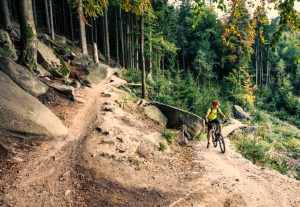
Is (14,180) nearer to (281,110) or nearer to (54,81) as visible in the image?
(54,81)

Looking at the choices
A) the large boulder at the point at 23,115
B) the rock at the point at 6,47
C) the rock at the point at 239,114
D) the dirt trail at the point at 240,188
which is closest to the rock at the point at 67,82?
the rock at the point at 6,47

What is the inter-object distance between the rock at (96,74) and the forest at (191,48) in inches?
90.4

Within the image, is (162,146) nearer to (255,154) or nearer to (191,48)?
(255,154)

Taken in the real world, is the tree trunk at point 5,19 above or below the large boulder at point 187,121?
above

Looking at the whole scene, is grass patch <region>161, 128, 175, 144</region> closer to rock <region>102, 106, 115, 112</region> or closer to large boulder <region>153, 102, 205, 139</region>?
large boulder <region>153, 102, 205, 139</region>

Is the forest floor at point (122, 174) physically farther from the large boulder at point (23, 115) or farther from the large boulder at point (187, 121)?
the large boulder at point (187, 121)

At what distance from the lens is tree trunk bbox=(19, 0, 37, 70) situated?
1170 cm

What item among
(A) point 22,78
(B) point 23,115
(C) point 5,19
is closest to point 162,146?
(B) point 23,115

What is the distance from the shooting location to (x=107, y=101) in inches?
516

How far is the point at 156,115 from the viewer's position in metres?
13.7

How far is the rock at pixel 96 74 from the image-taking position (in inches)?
652

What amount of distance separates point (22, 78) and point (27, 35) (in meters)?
2.32

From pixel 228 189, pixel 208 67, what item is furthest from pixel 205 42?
pixel 228 189

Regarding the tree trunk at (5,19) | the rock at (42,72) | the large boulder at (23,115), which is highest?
the tree trunk at (5,19)
